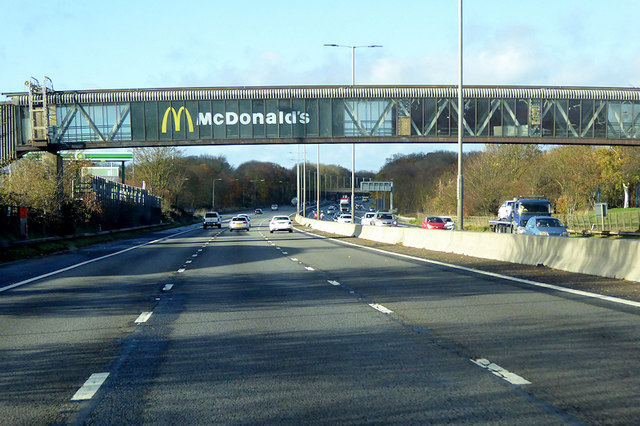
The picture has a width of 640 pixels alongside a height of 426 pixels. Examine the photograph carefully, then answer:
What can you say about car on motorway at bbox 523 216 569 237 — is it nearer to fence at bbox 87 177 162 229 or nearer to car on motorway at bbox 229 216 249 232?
fence at bbox 87 177 162 229

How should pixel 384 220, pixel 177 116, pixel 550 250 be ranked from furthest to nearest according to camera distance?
pixel 384 220
pixel 177 116
pixel 550 250

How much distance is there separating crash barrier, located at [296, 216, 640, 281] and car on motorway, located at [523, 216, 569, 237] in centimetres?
633

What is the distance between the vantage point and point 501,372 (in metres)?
6.92

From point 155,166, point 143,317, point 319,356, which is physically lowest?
point 143,317

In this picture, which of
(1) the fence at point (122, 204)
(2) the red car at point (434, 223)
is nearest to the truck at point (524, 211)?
(2) the red car at point (434, 223)

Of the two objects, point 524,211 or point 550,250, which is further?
point 524,211

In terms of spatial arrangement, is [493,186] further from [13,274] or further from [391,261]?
[13,274]

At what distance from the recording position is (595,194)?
83.6 metres

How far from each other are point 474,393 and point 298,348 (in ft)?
9.20

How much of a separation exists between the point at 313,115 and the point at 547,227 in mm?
16482

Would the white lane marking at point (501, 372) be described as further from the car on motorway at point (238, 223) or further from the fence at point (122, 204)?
the car on motorway at point (238, 223)

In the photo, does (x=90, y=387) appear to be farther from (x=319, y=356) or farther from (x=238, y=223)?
(x=238, y=223)

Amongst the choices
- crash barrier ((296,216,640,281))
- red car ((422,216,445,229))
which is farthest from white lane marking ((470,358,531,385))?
red car ((422,216,445,229))

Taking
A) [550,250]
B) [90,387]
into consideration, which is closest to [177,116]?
[550,250]
